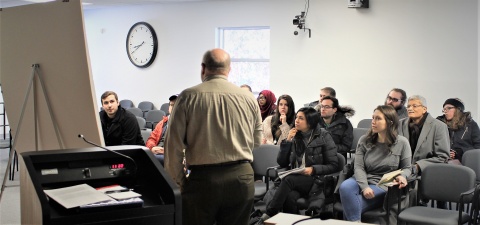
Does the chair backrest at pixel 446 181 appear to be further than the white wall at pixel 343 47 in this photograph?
No

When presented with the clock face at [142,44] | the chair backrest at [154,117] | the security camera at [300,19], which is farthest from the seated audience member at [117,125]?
the clock face at [142,44]

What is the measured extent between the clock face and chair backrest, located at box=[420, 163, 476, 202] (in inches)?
311

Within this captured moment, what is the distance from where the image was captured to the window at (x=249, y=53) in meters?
10.8

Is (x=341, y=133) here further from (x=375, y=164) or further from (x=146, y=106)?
(x=146, y=106)

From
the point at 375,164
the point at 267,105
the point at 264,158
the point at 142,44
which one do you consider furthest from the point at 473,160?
the point at 142,44

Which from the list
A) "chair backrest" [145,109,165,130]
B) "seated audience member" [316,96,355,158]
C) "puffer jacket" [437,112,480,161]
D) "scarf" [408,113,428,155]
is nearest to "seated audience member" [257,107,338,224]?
"seated audience member" [316,96,355,158]

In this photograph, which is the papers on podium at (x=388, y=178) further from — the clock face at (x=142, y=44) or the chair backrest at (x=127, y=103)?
the chair backrest at (x=127, y=103)

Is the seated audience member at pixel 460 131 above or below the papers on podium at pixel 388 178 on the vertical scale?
above

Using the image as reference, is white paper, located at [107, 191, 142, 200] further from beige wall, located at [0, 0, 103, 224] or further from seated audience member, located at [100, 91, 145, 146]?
seated audience member, located at [100, 91, 145, 146]

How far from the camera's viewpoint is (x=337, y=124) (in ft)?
20.8

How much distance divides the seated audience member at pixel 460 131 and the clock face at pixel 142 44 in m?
6.66

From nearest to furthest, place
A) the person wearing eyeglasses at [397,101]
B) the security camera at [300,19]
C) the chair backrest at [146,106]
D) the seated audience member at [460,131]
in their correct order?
1. the seated audience member at [460,131]
2. the person wearing eyeglasses at [397,101]
3. the security camera at [300,19]
4. the chair backrest at [146,106]

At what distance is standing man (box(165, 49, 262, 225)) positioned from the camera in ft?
10.3

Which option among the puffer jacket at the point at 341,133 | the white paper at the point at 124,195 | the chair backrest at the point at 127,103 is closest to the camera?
the white paper at the point at 124,195
